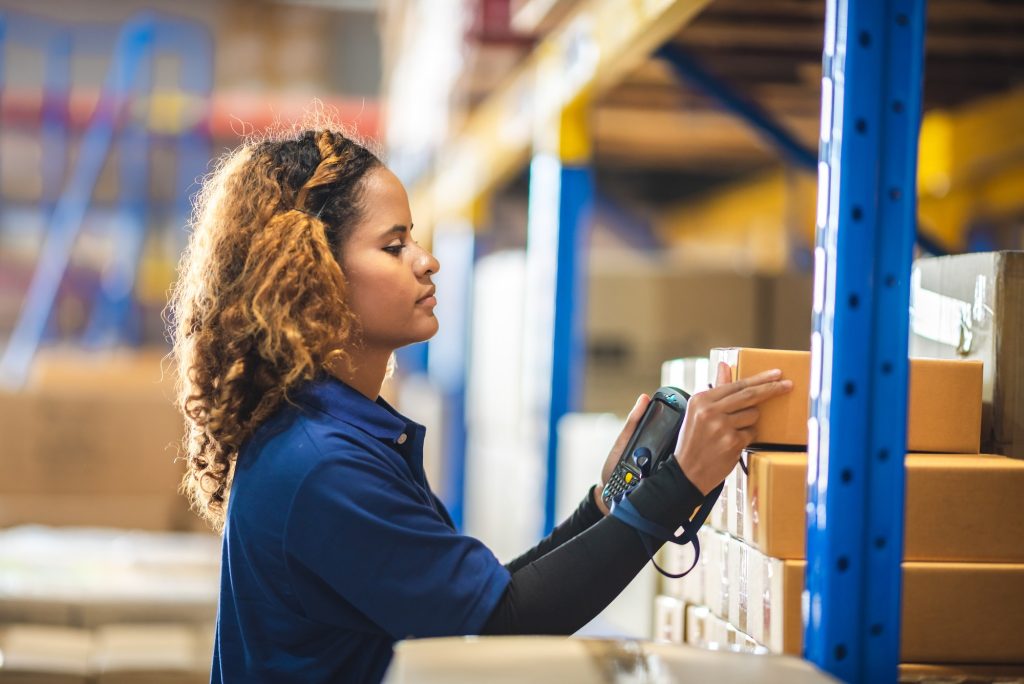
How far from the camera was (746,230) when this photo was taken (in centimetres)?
771

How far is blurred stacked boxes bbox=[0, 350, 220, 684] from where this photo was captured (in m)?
3.32

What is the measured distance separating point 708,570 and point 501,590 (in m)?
0.59

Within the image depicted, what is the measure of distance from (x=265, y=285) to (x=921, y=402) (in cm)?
97

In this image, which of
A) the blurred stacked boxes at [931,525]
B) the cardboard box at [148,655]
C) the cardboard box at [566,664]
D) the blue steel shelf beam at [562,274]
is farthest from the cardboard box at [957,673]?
the cardboard box at [148,655]

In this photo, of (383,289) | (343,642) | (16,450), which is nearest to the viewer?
(343,642)

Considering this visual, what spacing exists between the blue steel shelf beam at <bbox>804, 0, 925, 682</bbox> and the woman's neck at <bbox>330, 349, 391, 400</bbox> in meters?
0.69

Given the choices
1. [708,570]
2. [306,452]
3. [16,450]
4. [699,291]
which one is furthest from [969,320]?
[16,450]

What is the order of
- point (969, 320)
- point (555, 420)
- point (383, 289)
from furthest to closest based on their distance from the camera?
point (555, 420) < point (969, 320) < point (383, 289)

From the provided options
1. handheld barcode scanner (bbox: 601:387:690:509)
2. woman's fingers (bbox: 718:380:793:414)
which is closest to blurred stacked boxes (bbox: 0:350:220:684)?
handheld barcode scanner (bbox: 601:387:690:509)

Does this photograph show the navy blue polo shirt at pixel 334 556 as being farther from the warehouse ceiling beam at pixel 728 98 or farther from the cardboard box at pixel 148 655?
the warehouse ceiling beam at pixel 728 98

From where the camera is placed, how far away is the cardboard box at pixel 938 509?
5.52 feet

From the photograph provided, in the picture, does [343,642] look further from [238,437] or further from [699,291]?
[699,291]

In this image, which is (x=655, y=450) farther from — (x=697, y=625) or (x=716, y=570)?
(x=697, y=625)

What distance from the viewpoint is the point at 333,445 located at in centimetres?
161
